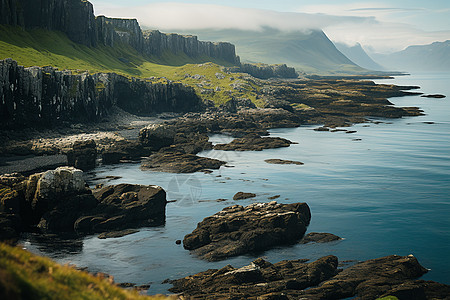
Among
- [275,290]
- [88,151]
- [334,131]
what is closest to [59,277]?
[275,290]

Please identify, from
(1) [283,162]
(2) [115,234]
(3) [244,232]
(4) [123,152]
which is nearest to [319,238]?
(3) [244,232]

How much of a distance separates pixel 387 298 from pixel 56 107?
89.9 meters

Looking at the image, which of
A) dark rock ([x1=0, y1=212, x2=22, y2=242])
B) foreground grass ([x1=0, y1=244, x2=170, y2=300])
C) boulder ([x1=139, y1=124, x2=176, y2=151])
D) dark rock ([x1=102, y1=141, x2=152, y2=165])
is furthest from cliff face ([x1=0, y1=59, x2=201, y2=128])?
foreground grass ([x1=0, y1=244, x2=170, y2=300])

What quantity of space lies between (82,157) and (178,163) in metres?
16.2

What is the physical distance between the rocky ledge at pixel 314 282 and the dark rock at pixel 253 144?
62.9 m

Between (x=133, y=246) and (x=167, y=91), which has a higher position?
(x=167, y=91)

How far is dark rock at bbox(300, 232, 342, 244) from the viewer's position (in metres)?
40.1

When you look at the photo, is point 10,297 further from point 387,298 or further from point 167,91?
point 167,91

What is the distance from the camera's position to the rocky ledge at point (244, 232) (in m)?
37.8

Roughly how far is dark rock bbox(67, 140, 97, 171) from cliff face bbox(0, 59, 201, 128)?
20596 mm

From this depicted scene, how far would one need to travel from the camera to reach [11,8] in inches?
5955

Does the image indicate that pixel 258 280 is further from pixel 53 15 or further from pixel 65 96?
pixel 53 15

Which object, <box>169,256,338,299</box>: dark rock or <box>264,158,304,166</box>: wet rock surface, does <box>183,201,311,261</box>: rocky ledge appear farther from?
<box>264,158,304,166</box>: wet rock surface

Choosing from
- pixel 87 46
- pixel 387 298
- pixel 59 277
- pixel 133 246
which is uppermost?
pixel 87 46
